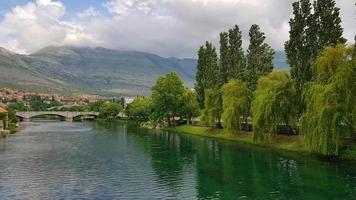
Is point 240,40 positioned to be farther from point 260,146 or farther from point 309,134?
point 309,134

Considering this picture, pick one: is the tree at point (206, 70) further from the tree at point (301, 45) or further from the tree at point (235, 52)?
the tree at point (301, 45)

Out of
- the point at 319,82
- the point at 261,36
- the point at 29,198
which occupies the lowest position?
the point at 29,198

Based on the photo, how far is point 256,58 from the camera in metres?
91.4

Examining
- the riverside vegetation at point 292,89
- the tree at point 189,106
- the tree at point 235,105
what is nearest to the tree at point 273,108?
the riverside vegetation at point 292,89

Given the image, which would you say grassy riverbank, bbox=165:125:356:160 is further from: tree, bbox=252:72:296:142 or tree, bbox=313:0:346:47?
tree, bbox=313:0:346:47

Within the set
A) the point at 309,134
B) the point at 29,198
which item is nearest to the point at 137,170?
the point at 29,198

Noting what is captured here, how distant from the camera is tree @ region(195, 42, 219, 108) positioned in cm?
11756

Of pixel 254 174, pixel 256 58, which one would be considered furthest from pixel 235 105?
pixel 254 174

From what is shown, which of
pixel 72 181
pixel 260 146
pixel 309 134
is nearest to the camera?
pixel 72 181

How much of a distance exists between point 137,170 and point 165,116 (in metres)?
82.6

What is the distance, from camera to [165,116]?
138 m

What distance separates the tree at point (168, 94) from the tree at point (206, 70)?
30.6ft

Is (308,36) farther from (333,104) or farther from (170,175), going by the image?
(170,175)

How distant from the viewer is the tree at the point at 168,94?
132 meters
